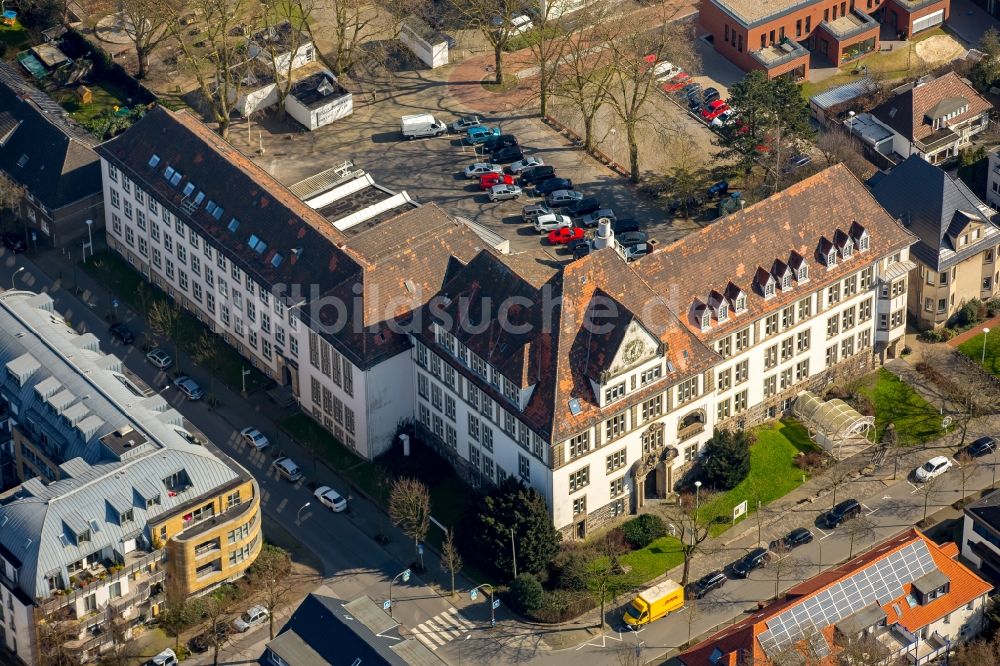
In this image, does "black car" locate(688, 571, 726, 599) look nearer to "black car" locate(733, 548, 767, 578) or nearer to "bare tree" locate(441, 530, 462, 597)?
"black car" locate(733, 548, 767, 578)

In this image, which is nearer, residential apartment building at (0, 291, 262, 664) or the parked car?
residential apartment building at (0, 291, 262, 664)

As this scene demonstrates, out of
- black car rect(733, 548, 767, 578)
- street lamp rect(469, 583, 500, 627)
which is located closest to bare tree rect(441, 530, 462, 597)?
street lamp rect(469, 583, 500, 627)

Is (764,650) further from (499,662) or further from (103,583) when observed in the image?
(103,583)

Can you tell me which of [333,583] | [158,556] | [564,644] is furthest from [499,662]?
[158,556]

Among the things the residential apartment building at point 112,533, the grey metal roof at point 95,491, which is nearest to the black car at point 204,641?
the residential apartment building at point 112,533

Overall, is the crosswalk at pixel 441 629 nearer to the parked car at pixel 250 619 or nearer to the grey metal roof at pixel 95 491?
the parked car at pixel 250 619

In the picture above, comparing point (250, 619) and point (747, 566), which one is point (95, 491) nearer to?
point (250, 619)
